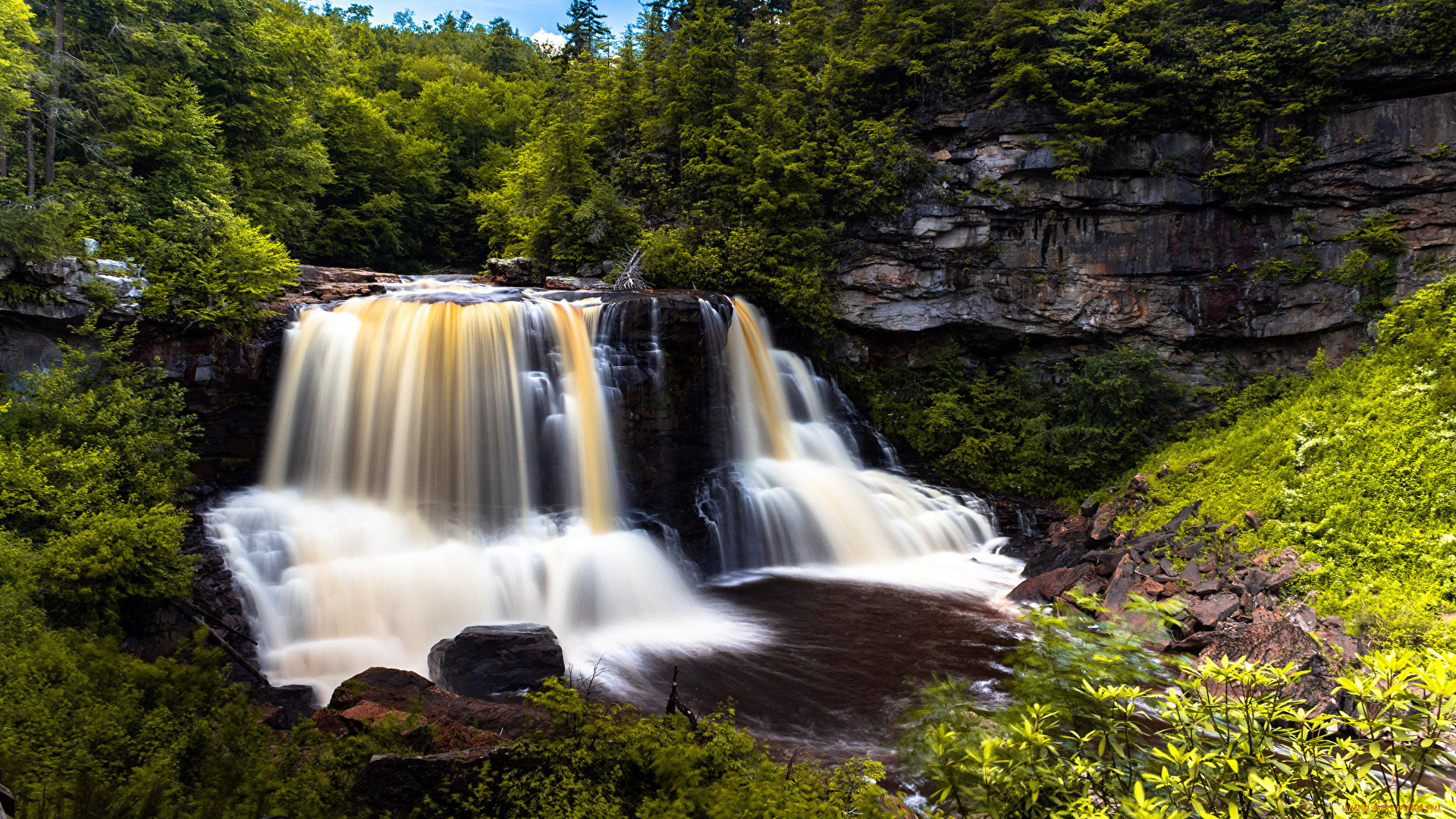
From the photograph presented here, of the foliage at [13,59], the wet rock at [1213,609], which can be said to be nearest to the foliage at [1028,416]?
the wet rock at [1213,609]

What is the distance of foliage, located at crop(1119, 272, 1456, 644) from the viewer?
8.41 metres

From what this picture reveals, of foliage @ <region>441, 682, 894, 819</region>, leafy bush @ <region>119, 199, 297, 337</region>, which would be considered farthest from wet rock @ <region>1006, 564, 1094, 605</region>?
leafy bush @ <region>119, 199, 297, 337</region>

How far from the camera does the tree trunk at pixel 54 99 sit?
503 inches

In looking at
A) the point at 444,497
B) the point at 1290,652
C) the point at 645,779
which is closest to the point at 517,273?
the point at 444,497

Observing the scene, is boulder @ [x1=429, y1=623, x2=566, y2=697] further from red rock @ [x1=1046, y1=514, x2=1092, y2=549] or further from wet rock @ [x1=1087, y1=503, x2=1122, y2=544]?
wet rock @ [x1=1087, y1=503, x2=1122, y2=544]

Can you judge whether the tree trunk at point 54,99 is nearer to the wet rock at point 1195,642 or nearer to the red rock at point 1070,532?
the wet rock at point 1195,642

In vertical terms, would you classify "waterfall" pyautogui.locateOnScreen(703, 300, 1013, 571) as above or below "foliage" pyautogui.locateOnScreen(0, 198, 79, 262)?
below

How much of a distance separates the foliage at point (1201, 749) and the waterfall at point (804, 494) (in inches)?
395

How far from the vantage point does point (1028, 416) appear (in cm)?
1825

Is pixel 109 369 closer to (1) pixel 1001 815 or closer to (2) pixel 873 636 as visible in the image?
(2) pixel 873 636

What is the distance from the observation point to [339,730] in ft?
19.2

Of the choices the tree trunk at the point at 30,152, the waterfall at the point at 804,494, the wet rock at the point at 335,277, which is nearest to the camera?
the tree trunk at the point at 30,152

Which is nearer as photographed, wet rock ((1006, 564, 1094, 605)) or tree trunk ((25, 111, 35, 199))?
wet rock ((1006, 564, 1094, 605))

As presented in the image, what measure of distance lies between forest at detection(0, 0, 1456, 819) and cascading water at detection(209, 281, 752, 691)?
4.76 ft
